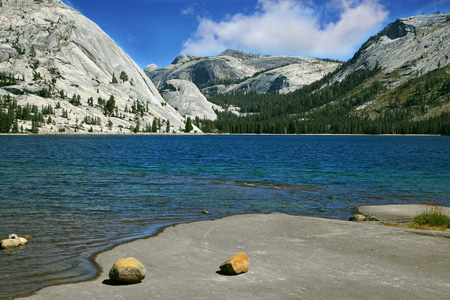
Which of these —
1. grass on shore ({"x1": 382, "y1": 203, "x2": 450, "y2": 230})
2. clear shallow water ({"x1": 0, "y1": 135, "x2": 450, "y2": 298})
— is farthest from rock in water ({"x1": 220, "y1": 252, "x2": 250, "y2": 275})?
grass on shore ({"x1": 382, "y1": 203, "x2": 450, "y2": 230})

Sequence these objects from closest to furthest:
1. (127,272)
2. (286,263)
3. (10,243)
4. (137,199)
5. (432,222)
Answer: (127,272) → (286,263) → (10,243) → (432,222) → (137,199)

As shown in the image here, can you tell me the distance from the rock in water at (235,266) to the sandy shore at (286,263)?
259mm

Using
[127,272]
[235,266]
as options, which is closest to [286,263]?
[235,266]

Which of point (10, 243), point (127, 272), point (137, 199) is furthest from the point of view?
point (137, 199)

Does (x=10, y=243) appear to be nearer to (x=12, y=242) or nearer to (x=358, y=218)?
(x=12, y=242)

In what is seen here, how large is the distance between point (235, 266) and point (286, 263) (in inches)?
103

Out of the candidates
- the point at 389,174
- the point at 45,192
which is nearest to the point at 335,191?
the point at 389,174

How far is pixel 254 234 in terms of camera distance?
64.5 ft

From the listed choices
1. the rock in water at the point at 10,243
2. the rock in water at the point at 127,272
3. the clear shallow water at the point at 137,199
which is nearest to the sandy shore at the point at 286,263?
the rock in water at the point at 127,272

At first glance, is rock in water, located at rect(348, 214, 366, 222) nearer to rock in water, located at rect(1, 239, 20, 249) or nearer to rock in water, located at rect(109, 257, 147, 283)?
rock in water, located at rect(109, 257, 147, 283)

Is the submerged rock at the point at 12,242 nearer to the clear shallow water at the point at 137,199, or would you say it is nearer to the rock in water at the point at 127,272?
the clear shallow water at the point at 137,199

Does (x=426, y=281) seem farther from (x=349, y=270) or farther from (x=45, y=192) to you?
(x=45, y=192)

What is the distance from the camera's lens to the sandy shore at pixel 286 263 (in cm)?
1116

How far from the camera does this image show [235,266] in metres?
12.8
